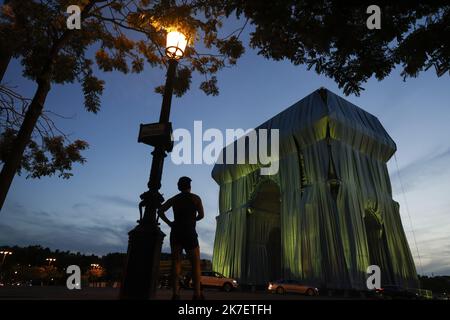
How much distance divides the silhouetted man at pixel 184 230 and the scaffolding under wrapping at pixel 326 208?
19.8 metres

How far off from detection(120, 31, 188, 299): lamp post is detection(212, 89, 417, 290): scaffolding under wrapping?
67.1ft

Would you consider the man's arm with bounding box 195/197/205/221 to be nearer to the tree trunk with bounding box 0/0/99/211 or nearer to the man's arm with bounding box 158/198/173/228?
the man's arm with bounding box 158/198/173/228

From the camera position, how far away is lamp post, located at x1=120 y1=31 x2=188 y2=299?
446 centimetres

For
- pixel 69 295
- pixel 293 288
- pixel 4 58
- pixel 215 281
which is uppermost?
pixel 4 58

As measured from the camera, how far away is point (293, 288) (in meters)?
23.2

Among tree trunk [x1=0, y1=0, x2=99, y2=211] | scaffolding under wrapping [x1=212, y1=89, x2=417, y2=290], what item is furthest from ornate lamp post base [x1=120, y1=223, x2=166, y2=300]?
scaffolding under wrapping [x1=212, y1=89, x2=417, y2=290]

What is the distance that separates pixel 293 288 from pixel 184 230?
2075 cm

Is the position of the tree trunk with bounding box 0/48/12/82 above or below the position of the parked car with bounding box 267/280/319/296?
above

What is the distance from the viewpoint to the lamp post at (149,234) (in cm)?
446

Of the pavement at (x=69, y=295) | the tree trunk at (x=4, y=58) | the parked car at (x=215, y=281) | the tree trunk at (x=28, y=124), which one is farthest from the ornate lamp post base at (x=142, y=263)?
the parked car at (x=215, y=281)

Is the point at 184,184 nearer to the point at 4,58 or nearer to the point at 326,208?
the point at 4,58

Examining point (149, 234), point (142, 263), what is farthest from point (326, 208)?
point (142, 263)
